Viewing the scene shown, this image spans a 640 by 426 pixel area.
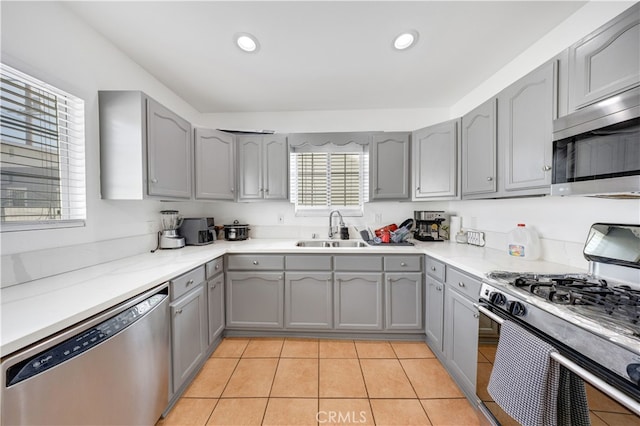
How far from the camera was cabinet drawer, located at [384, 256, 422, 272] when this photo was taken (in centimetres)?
212

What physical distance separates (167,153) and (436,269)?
246 centimetres

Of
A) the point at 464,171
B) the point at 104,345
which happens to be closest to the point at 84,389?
the point at 104,345

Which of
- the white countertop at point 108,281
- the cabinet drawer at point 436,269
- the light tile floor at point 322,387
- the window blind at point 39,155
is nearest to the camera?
the white countertop at point 108,281

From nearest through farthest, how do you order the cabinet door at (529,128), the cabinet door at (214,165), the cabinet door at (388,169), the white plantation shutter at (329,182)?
the cabinet door at (529,128) → the cabinet door at (214,165) → the cabinet door at (388,169) → the white plantation shutter at (329,182)

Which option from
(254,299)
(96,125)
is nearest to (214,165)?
(96,125)

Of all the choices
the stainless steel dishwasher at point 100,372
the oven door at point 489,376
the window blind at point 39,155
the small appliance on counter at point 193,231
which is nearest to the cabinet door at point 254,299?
the small appliance on counter at point 193,231

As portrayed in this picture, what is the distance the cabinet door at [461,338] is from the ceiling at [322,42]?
6.09 feet

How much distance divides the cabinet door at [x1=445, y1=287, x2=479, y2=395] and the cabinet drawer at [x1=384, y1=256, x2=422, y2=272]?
1.21 ft

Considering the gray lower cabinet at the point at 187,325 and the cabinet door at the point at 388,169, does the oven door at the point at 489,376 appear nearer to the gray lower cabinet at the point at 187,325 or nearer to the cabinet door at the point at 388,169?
the cabinet door at the point at 388,169

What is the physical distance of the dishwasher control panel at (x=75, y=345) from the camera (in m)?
0.72

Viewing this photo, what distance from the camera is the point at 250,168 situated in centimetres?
260

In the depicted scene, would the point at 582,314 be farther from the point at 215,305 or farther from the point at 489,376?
the point at 215,305

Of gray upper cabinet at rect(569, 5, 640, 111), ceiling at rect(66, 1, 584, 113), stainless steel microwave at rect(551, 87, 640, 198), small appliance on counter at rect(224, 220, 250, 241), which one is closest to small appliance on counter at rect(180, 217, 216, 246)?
small appliance on counter at rect(224, 220, 250, 241)

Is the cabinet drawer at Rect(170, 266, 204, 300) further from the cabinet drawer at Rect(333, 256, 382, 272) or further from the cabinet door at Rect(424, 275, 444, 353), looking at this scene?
the cabinet door at Rect(424, 275, 444, 353)
